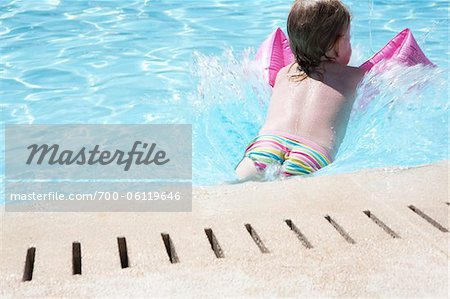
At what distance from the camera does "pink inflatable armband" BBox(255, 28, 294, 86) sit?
4613mm

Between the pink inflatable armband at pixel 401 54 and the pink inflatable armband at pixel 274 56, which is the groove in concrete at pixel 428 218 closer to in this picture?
the pink inflatable armband at pixel 401 54

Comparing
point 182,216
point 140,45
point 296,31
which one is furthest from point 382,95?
point 140,45

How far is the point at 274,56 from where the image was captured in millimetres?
4711

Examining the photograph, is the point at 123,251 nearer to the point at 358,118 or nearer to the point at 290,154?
the point at 290,154

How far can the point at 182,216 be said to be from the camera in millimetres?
2721

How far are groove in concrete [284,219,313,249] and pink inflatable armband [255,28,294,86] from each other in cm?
201

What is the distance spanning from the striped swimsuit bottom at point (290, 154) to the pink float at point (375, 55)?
788 millimetres

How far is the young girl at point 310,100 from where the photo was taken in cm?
361

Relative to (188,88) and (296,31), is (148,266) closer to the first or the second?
(296,31)

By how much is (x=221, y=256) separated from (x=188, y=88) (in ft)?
11.7

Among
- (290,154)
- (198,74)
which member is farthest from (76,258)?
(198,74)

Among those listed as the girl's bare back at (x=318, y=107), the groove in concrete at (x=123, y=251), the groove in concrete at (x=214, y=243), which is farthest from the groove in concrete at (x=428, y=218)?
the groove in concrete at (x=123, y=251)

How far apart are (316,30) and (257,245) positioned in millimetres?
1758

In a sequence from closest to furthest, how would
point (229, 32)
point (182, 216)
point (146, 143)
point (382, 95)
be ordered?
1. point (182, 216)
2. point (382, 95)
3. point (146, 143)
4. point (229, 32)
